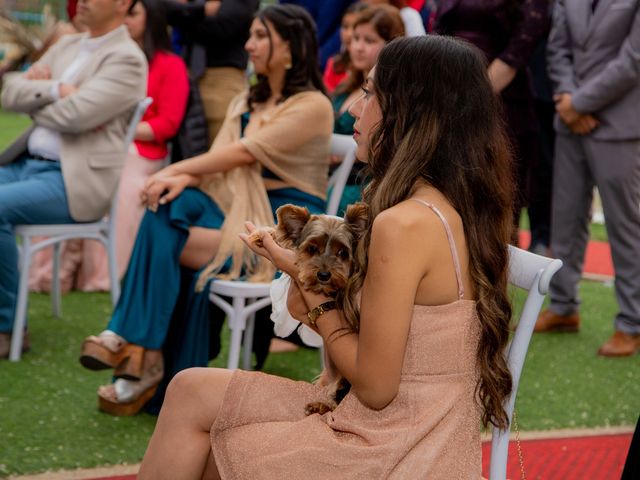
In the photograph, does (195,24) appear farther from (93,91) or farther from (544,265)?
(544,265)

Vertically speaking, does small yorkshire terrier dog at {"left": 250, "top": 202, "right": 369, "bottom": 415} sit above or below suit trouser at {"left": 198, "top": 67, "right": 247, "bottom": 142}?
above

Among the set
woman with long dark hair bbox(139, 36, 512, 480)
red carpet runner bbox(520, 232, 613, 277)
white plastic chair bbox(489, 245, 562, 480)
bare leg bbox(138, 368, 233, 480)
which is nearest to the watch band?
woman with long dark hair bbox(139, 36, 512, 480)

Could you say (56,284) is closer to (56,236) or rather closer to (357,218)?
(56,236)

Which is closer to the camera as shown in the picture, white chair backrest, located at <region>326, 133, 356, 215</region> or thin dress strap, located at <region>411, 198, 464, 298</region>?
thin dress strap, located at <region>411, 198, 464, 298</region>

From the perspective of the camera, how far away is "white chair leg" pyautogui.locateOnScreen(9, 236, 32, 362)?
4688mm

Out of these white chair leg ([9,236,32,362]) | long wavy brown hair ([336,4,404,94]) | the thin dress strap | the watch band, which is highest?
the thin dress strap

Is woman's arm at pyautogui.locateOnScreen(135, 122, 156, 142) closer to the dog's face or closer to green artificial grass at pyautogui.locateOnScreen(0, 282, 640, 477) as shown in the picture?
green artificial grass at pyautogui.locateOnScreen(0, 282, 640, 477)

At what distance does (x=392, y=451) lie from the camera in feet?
6.89

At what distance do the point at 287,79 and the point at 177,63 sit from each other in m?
1.53

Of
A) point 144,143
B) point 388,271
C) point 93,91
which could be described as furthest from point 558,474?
point 144,143

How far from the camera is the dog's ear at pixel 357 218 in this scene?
2.51m

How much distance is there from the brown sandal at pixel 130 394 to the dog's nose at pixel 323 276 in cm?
179

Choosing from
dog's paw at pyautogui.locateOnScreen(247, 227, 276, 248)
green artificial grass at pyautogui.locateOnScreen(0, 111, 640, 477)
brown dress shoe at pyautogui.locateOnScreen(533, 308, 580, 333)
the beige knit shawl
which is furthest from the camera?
brown dress shoe at pyautogui.locateOnScreen(533, 308, 580, 333)

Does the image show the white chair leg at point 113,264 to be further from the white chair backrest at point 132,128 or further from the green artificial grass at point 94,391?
the green artificial grass at point 94,391
